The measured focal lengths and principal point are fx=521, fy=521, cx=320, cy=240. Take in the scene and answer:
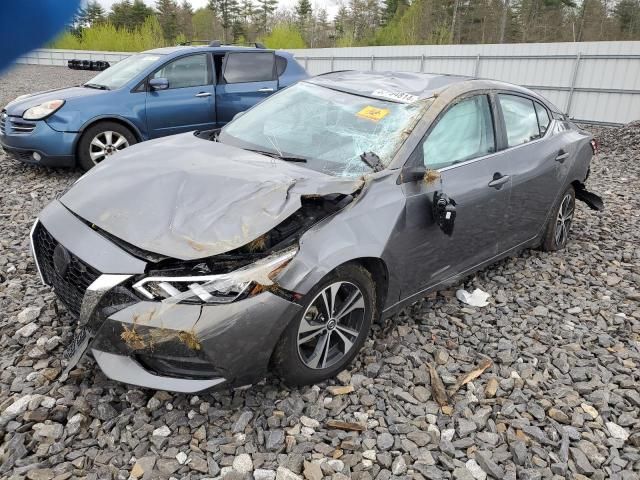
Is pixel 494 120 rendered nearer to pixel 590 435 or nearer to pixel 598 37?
pixel 590 435

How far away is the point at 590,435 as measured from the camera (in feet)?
8.80

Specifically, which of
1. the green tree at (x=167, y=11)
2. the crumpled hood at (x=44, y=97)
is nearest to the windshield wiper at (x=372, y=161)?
the green tree at (x=167, y=11)

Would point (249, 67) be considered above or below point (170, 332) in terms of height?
above

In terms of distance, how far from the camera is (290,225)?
8.79 feet

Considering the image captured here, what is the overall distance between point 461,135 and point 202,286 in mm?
2137

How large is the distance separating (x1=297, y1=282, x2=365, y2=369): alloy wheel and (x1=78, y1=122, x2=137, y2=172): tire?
182 inches

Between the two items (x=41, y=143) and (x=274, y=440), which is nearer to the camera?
(x=274, y=440)

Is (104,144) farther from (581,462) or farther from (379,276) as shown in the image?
(581,462)

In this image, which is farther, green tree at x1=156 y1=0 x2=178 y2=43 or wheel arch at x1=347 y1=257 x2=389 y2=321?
wheel arch at x1=347 y1=257 x2=389 y2=321

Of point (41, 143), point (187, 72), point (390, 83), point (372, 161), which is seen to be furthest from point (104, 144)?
point (372, 161)

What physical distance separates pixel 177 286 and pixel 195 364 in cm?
37

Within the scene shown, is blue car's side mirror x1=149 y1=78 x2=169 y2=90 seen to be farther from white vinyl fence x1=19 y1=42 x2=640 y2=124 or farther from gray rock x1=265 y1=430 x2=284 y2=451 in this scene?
white vinyl fence x1=19 y1=42 x2=640 y2=124

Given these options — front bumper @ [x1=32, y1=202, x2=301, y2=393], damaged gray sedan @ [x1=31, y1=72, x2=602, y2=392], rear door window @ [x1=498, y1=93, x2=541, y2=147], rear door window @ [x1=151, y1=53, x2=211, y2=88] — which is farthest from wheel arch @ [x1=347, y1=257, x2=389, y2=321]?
rear door window @ [x1=151, y1=53, x2=211, y2=88]

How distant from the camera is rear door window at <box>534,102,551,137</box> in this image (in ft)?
14.5
